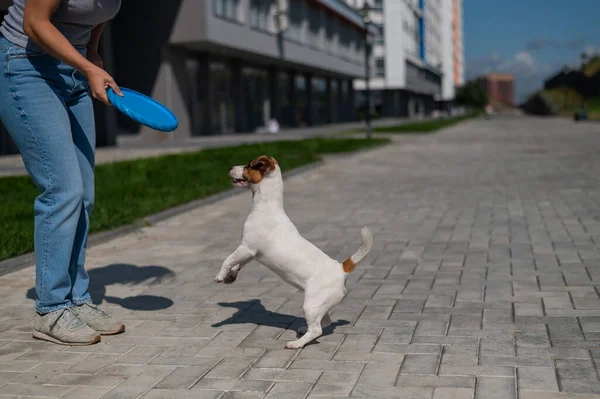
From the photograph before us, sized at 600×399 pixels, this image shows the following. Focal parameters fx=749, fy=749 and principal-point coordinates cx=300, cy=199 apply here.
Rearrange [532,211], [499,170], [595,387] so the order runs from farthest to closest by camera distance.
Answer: [499,170]
[532,211]
[595,387]

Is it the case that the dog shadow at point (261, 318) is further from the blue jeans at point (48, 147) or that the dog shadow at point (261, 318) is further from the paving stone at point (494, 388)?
the paving stone at point (494, 388)

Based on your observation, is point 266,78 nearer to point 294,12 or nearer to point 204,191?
point 294,12

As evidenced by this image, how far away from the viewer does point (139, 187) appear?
11414mm

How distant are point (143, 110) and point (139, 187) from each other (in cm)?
776

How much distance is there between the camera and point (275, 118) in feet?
145

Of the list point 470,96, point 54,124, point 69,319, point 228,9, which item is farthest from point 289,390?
point 470,96

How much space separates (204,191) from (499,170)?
22.3ft

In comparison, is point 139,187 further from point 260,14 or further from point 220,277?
point 260,14

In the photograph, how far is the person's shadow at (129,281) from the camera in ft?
16.9

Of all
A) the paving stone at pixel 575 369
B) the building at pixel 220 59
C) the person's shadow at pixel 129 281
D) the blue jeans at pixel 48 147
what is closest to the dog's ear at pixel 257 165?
the blue jeans at pixel 48 147

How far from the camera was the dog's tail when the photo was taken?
3.83 m

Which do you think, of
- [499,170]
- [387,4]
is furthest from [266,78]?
[387,4]

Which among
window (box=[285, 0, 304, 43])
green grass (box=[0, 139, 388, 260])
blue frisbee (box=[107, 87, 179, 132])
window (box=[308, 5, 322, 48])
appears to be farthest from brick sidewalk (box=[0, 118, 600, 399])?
window (box=[308, 5, 322, 48])

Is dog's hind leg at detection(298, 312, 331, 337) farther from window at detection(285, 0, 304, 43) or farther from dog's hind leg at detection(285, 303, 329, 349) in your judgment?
window at detection(285, 0, 304, 43)
